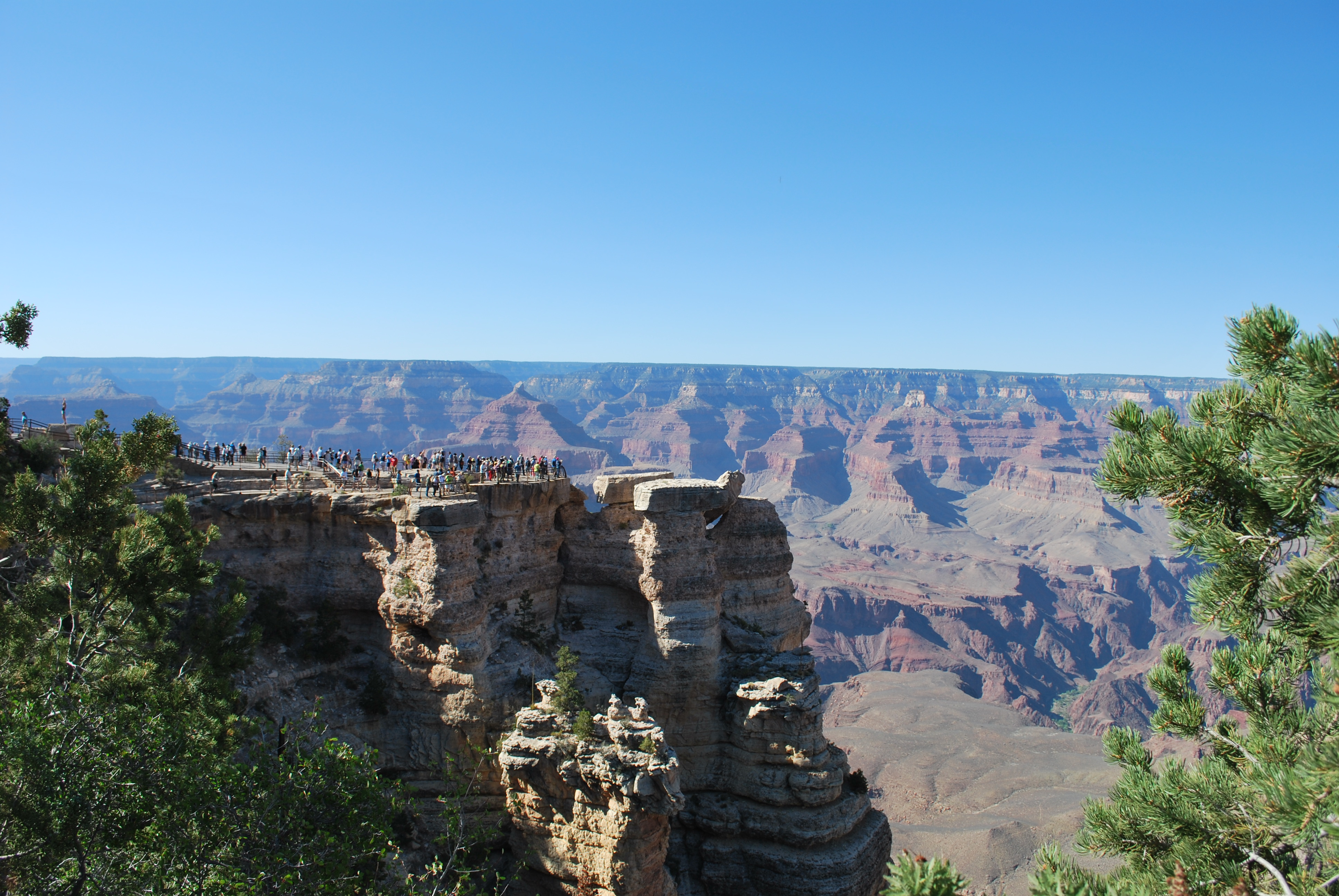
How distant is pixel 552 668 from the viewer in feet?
97.6

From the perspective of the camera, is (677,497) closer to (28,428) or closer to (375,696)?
(375,696)

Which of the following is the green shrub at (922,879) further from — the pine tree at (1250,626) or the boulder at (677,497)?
the boulder at (677,497)

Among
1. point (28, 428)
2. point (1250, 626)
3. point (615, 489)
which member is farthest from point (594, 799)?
point (28, 428)

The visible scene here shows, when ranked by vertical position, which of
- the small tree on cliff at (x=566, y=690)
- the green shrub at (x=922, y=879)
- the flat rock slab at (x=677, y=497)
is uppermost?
the flat rock slab at (x=677, y=497)

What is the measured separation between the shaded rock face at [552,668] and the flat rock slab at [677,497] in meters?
0.07

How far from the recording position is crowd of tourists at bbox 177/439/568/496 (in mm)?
30562

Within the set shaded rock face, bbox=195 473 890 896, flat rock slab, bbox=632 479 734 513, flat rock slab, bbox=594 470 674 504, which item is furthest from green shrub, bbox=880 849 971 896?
flat rock slab, bbox=594 470 674 504

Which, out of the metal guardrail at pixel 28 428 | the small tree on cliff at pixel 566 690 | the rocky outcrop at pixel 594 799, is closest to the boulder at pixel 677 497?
the small tree on cliff at pixel 566 690

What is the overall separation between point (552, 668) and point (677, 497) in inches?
316

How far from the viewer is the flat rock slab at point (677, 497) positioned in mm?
29781

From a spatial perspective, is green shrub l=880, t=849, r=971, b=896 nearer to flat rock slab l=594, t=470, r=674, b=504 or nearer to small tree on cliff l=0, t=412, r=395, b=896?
small tree on cliff l=0, t=412, r=395, b=896

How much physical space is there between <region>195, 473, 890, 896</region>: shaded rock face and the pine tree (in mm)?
15383

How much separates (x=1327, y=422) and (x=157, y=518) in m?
24.0

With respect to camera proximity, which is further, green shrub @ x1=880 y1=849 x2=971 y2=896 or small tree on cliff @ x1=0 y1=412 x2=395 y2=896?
small tree on cliff @ x1=0 y1=412 x2=395 y2=896
